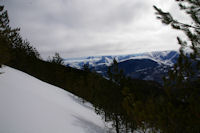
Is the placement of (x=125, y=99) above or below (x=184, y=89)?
below

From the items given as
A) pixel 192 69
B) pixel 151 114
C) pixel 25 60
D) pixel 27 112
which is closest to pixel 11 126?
pixel 27 112

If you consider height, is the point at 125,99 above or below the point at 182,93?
below

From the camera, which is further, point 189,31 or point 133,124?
point 133,124

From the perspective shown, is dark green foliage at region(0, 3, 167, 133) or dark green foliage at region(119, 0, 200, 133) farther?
dark green foliage at region(0, 3, 167, 133)

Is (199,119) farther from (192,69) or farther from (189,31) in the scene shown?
(189,31)

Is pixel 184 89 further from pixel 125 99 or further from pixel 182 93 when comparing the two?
pixel 125 99

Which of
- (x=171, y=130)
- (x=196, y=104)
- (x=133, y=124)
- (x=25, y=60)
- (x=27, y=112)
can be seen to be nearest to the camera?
(x=196, y=104)

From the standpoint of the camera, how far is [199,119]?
3.37 m

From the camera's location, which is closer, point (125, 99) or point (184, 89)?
point (184, 89)

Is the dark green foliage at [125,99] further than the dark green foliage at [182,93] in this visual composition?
Yes

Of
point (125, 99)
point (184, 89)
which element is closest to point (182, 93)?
point (184, 89)

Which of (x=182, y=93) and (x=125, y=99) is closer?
(x=182, y=93)

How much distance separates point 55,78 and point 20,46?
1397 centimetres

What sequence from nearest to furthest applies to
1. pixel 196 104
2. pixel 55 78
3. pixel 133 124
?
pixel 196 104, pixel 133 124, pixel 55 78
